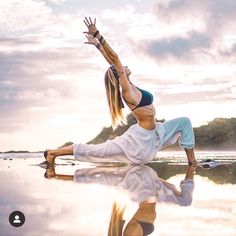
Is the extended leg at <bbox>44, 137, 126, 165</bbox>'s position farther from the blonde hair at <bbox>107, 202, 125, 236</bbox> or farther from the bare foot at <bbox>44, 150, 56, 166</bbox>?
the blonde hair at <bbox>107, 202, 125, 236</bbox>

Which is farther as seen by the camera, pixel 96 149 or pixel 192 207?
pixel 96 149

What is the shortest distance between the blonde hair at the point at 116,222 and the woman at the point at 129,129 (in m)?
4.25

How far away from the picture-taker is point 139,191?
6.20 meters

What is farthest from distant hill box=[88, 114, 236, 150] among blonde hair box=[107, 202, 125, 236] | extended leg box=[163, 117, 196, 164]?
blonde hair box=[107, 202, 125, 236]

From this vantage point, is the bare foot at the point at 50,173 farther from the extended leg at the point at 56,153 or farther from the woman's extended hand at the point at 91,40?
the woman's extended hand at the point at 91,40

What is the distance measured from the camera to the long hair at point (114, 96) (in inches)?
364

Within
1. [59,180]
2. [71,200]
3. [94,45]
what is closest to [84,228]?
[71,200]

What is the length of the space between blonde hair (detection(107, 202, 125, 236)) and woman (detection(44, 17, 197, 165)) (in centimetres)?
425

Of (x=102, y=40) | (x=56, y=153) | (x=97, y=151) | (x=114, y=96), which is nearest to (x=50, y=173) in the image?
(x=97, y=151)

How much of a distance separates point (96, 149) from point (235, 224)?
17.3 feet

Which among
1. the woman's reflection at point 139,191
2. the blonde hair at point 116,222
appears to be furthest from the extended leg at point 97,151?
the blonde hair at point 116,222

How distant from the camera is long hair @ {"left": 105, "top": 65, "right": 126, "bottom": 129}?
30.3 feet

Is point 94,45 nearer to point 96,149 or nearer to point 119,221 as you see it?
point 96,149

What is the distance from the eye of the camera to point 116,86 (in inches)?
365
